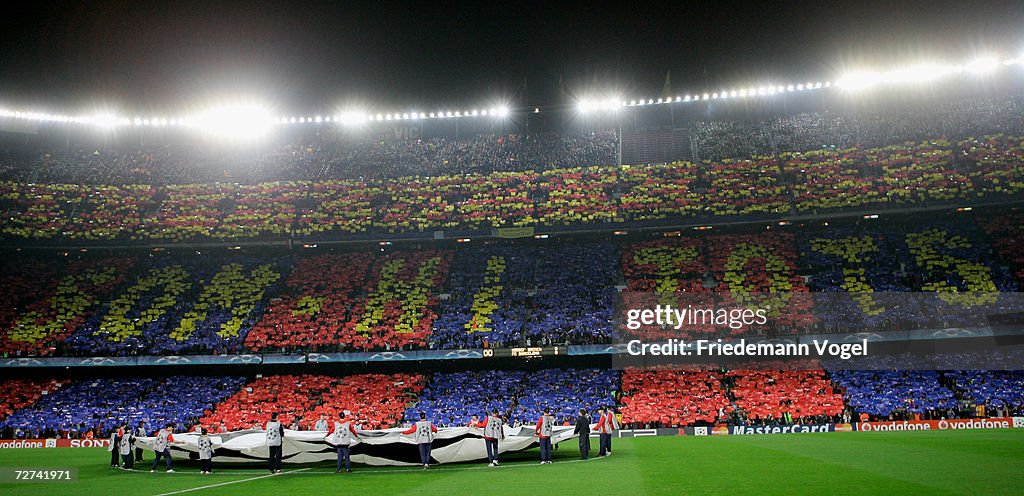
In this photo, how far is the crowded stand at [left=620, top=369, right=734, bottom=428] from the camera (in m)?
39.2

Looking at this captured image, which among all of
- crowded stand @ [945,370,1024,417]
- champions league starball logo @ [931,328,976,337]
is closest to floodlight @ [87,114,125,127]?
champions league starball logo @ [931,328,976,337]

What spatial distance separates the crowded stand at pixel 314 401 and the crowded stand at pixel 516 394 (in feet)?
4.96

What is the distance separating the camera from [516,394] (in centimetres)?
4397

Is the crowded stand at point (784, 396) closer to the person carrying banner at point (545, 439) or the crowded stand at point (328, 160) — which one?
the person carrying banner at point (545, 439)

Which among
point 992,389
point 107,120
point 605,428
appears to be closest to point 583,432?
point 605,428

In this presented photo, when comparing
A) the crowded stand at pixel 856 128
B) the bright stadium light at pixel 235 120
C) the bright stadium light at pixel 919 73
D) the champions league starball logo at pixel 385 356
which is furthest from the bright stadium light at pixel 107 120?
the bright stadium light at pixel 919 73

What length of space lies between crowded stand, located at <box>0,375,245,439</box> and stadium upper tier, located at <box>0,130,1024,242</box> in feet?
36.7

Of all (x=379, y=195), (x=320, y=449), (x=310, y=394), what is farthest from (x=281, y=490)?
(x=379, y=195)

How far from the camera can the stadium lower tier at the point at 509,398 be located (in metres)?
38.8

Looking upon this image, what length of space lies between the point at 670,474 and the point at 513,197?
36.9m

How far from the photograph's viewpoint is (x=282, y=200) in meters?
57.4

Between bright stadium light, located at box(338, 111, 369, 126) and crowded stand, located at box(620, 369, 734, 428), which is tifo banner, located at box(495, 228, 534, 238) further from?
bright stadium light, located at box(338, 111, 369, 126)

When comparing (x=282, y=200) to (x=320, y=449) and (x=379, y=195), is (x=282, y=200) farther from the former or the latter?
Result: (x=320, y=449)

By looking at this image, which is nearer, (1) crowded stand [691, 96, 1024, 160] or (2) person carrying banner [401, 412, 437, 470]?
(2) person carrying banner [401, 412, 437, 470]
